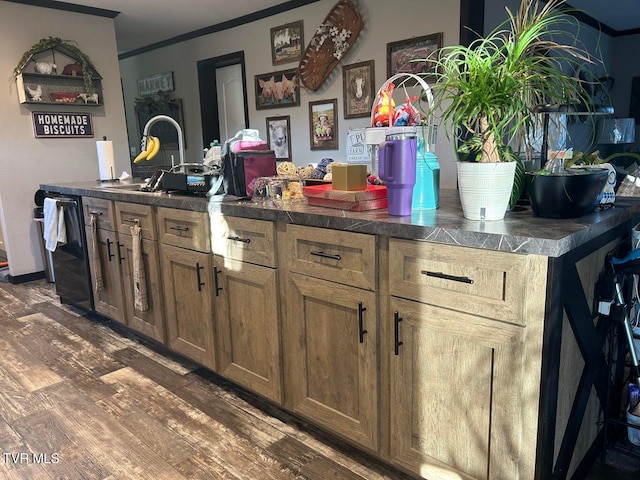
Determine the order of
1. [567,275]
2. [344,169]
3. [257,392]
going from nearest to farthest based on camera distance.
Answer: [567,275], [344,169], [257,392]

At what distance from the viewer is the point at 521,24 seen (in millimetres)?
1368

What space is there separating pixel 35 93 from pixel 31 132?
345 mm

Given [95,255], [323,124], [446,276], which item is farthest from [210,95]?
[446,276]

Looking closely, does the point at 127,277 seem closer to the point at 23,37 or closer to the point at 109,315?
the point at 109,315

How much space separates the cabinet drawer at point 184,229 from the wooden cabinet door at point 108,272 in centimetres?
58

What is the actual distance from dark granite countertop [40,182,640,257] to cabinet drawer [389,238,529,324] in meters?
0.03

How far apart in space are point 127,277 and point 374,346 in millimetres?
1836

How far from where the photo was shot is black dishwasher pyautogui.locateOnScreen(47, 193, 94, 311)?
3223mm

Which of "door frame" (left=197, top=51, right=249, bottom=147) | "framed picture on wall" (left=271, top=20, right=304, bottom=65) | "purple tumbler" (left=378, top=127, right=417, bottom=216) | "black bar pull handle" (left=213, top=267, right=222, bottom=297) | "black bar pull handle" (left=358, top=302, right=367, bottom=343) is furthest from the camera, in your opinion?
"door frame" (left=197, top=51, right=249, bottom=147)

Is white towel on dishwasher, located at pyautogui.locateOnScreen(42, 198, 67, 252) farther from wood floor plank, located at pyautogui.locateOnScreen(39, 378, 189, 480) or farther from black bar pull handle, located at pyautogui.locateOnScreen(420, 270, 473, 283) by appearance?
black bar pull handle, located at pyautogui.locateOnScreen(420, 270, 473, 283)

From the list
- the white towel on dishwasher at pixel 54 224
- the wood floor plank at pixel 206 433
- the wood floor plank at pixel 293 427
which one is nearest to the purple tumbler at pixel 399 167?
the wood floor plank at pixel 293 427

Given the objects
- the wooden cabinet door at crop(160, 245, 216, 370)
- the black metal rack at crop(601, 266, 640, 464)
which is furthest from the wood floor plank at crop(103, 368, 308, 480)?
the black metal rack at crop(601, 266, 640, 464)

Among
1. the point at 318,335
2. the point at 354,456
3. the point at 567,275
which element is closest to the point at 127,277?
the point at 318,335

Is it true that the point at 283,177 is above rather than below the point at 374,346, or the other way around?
above
